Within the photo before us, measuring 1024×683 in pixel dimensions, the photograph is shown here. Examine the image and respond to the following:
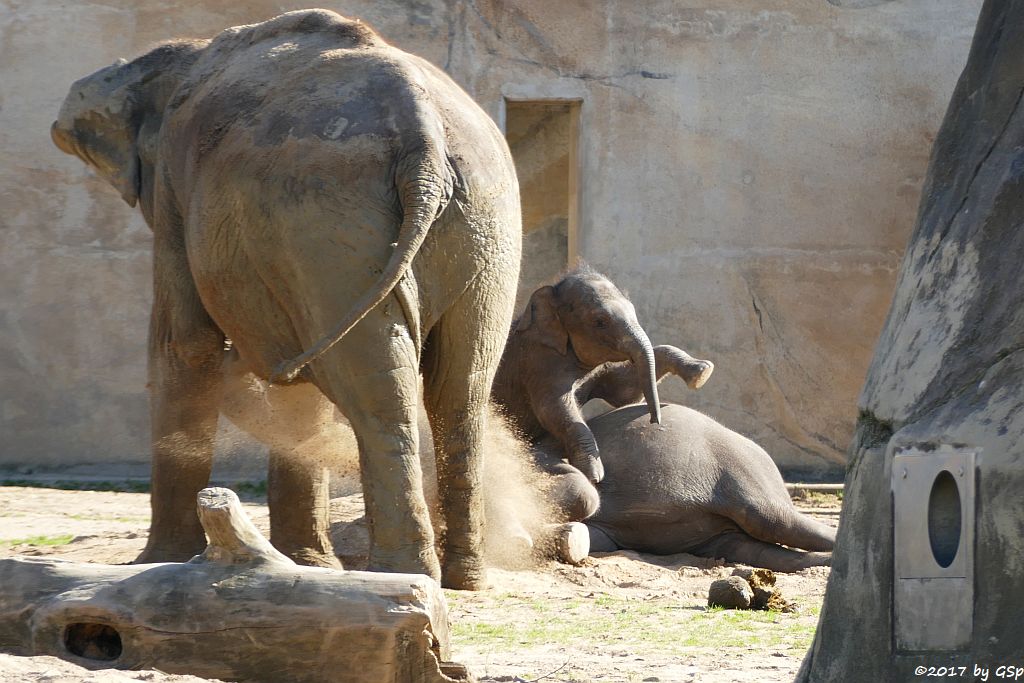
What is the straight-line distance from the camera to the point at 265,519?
7.85m

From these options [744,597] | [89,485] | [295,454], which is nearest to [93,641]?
[744,597]

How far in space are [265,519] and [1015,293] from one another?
5591 mm

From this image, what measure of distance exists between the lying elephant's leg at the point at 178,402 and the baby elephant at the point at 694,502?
61.5 inches

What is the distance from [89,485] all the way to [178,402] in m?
4.17

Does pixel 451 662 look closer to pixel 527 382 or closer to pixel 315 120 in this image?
pixel 315 120

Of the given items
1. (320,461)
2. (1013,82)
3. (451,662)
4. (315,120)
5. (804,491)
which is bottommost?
(804,491)

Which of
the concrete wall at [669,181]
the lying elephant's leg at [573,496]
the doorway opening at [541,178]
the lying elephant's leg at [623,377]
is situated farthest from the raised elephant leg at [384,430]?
the doorway opening at [541,178]

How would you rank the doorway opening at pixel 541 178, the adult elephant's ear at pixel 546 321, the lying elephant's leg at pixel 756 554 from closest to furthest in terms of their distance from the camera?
the lying elephant's leg at pixel 756 554 < the adult elephant's ear at pixel 546 321 < the doorway opening at pixel 541 178

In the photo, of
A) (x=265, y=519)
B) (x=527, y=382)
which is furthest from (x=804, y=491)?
(x=265, y=519)

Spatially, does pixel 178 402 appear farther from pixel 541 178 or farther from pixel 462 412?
pixel 541 178

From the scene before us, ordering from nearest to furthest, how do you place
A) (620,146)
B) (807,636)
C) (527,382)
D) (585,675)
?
(585,675)
(807,636)
(527,382)
(620,146)

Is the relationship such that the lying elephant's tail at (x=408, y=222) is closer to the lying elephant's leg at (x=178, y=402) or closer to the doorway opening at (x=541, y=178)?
the lying elephant's leg at (x=178, y=402)

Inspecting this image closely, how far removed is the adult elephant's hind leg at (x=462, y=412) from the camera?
5.47 meters

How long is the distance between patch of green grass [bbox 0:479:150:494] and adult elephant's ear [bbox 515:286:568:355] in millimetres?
3274
